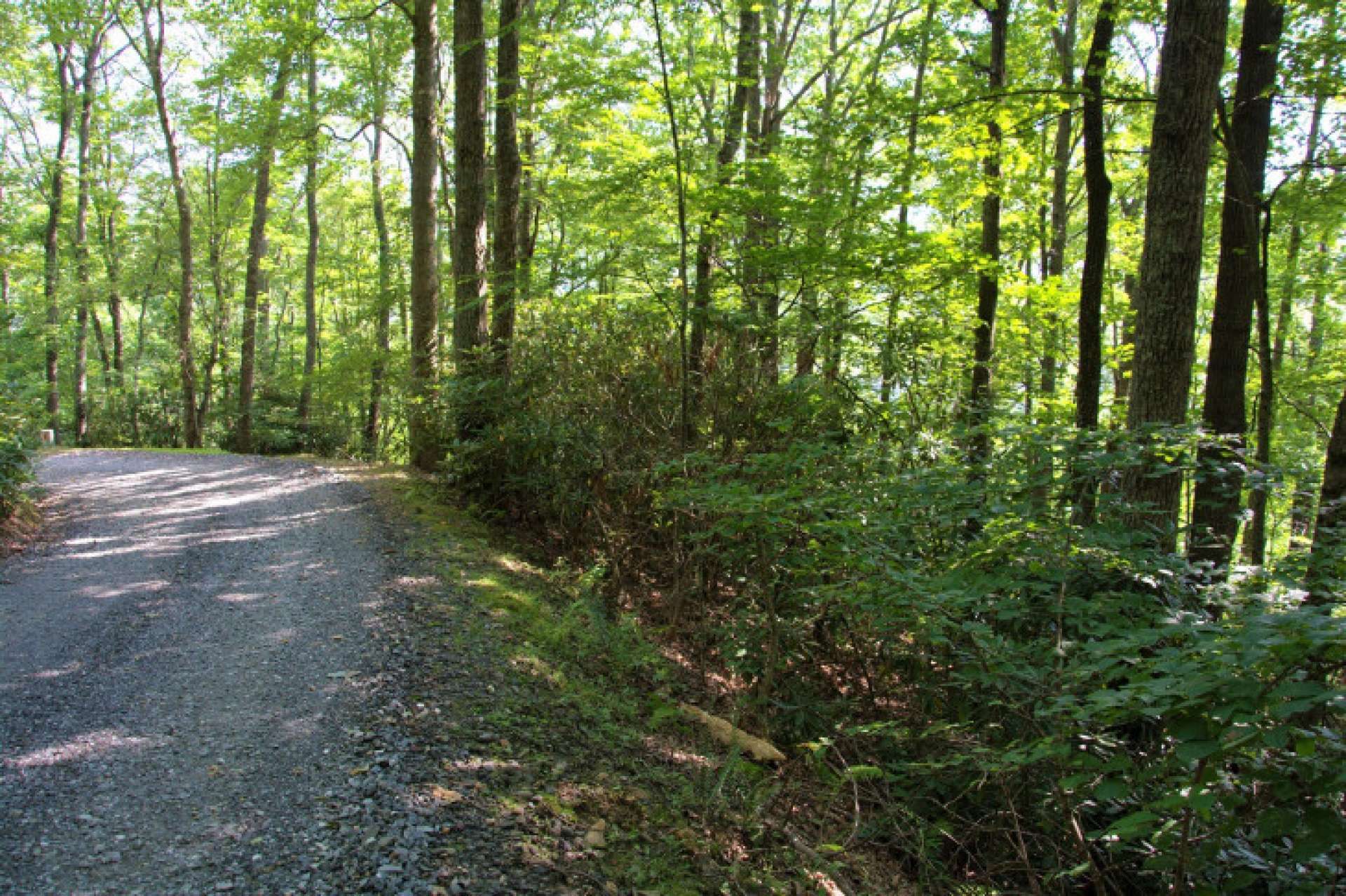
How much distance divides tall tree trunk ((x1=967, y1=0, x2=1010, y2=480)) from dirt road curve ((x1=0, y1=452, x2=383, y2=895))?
6182 millimetres

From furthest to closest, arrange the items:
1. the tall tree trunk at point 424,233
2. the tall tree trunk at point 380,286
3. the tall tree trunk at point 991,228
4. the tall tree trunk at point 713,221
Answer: the tall tree trunk at point 380,286
the tall tree trunk at point 424,233
the tall tree trunk at point 991,228
the tall tree trunk at point 713,221

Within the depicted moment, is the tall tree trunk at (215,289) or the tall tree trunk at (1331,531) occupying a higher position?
the tall tree trunk at (215,289)

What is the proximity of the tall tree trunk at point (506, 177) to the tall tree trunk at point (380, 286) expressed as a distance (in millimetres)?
2740

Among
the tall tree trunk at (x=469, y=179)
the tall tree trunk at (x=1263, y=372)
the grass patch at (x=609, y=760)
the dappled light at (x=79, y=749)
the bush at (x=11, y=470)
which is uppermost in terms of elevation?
the tall tree trunk at (x=469, y=179)

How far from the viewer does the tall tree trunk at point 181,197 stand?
59.6 feet

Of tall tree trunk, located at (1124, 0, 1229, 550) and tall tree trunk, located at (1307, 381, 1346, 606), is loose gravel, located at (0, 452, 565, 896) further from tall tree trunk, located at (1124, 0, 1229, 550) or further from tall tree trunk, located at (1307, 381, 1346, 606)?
tall tree trunk, located at (1124, 0, 1229, 550)

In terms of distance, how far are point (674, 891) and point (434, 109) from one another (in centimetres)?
1028

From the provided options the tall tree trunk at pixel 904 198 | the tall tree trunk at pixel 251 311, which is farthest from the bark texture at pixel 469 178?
the tall tree trunk at pixel 251 311

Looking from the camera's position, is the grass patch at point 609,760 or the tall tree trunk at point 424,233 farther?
the tall tree trunk at point 424,233

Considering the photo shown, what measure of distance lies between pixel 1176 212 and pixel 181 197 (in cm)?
2136

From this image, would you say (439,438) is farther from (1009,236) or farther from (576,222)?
(1009,236)

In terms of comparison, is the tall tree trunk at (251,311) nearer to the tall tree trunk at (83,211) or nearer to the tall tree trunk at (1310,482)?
the tall tree trunk at (83,211)

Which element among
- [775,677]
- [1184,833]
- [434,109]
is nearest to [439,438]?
[434,109]

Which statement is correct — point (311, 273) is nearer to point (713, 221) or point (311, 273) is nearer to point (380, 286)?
point (380, 286)
